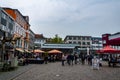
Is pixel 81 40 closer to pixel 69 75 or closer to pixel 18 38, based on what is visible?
pixel 18 38

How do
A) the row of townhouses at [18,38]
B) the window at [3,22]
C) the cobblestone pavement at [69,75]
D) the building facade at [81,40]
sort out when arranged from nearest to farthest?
1. the cobblestone pavement at [69,75]
2. the row of townhouses at [18,38]
3. the window at [3,22]
4. the building facade at [81,40]

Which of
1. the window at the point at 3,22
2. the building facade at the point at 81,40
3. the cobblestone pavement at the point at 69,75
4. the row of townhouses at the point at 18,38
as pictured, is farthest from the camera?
the building facade at the point at 81,40

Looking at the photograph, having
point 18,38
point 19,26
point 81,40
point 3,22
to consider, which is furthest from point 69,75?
Answer: point 81,40

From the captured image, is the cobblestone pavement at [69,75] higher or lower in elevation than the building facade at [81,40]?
lower

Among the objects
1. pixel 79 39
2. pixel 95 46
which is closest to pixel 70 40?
pixel 79 39

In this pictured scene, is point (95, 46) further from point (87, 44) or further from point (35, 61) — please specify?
point (35, 61)

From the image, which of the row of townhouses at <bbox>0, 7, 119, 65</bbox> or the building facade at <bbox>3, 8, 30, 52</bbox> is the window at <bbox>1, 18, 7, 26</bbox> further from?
the building facade at <bbox>3, 8, 30, 52</bbox>

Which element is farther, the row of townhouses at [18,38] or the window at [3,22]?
the window at [3,22]

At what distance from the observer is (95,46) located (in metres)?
156

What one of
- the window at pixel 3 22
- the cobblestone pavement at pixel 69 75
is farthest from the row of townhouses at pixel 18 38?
the cobblestone pavement at pixel 69 75

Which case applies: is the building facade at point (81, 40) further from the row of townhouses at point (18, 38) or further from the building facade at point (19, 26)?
the building facade at point (19, 26)

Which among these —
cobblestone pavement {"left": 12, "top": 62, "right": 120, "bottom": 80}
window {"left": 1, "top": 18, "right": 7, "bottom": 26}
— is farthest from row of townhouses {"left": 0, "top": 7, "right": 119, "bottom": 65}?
cobblestone pavement {"left": 12, "top": 62, "right": 120, "bottom": 80}

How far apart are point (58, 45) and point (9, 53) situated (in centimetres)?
3415

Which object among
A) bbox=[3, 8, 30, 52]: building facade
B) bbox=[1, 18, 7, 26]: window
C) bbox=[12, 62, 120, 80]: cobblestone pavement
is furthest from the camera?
bbox=[3, 8, 30, 52]: building facade
